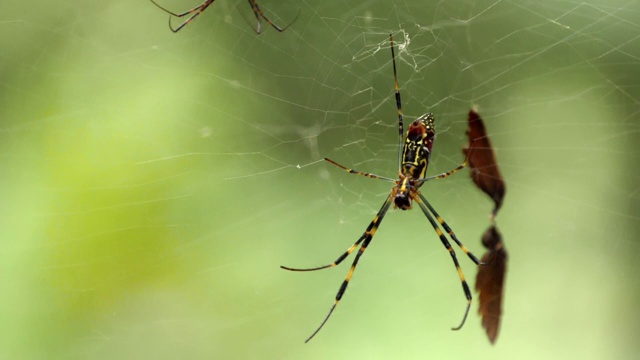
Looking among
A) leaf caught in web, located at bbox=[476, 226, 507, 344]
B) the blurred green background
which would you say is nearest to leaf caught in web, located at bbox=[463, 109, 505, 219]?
leaf caught in web, located at bbox=[476, 226, 507, 344]

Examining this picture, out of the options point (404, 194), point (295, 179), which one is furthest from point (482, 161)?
point (295, 179)

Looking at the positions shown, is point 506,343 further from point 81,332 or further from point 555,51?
point 81,332

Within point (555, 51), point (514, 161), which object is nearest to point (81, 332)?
point (514, 161)

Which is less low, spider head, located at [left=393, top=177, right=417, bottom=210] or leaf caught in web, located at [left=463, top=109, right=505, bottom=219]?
leaf caught in web, located at [left=463, top=109, right=505, bottom=219]

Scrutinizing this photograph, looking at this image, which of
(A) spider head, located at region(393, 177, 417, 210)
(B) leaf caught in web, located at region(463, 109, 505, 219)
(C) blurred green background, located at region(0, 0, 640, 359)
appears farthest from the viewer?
(C) blurred green background, located at region(0, 0, 640, 359)

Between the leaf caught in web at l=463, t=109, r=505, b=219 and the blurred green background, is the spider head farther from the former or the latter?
the blurred green background

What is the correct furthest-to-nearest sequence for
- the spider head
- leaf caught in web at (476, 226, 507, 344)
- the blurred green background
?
the blurred green background < leaf caught in web at (476, 226, 507, 344) < the spider head
